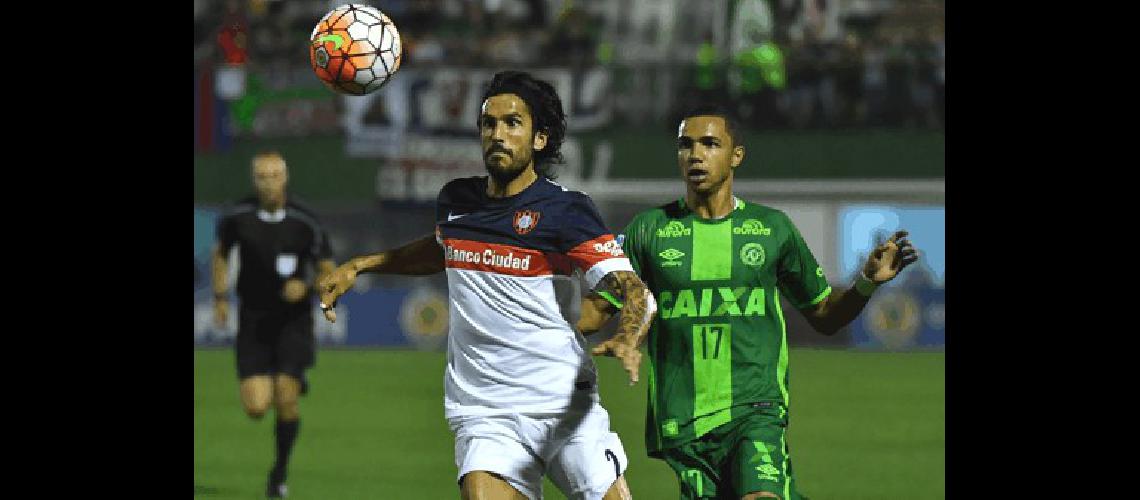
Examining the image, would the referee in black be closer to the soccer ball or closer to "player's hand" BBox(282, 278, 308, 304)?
"player's hand" BBox(282, 278, 308, 304)

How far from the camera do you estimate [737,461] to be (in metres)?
7.64

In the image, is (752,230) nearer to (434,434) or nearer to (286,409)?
(286,409)

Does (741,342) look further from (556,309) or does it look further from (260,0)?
(260,0)

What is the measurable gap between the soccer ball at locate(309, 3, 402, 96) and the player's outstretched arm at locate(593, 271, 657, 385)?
197 centimetres

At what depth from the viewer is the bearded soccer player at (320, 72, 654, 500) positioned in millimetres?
6996

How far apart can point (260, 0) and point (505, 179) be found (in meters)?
29.6

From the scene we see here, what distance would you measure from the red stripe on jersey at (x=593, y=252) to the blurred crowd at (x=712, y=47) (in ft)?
77.2

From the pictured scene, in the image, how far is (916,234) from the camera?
31.1 m

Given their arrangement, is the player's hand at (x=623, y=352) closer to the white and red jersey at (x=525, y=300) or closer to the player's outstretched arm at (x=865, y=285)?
the white and red jersey at (x=525, y=300)

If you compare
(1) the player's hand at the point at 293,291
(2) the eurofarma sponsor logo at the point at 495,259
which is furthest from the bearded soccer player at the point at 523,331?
(1) the player's hand at the point at 293,291

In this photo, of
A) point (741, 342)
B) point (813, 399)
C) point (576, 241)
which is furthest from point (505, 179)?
point (813, 399)

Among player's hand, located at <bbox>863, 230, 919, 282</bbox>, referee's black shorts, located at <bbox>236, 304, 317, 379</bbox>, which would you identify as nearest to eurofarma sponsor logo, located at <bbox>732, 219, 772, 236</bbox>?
player's hand, located at <bbox>863, 230, 919, 282</bbox>

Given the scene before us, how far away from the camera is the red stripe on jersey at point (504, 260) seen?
7.03 m

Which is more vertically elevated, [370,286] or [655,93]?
[655,93]
